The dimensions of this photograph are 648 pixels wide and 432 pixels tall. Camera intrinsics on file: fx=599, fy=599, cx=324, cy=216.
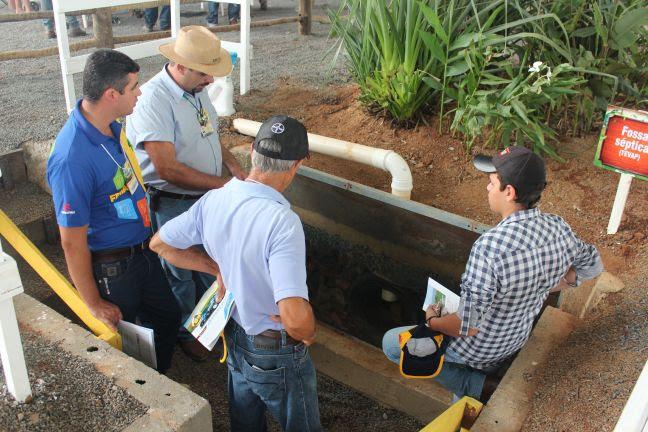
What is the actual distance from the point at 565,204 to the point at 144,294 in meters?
2.40

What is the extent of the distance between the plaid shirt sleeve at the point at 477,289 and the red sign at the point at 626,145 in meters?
1.31

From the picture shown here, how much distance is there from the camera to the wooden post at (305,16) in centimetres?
701

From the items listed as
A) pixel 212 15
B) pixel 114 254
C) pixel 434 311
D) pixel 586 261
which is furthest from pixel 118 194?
pixel 212 15

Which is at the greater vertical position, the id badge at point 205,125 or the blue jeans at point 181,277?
the id badge at point 205,125

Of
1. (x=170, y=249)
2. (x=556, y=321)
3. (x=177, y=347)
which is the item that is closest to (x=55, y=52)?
(x=177, y=347)

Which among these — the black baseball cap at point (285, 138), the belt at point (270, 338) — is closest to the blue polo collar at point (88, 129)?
the black baseball cap at point (285, 138)

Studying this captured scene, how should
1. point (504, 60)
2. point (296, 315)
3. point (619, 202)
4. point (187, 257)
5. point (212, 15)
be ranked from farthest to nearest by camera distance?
point (212, 15), point (504, 60), point (619, 202), point (187, 257), point (296, 315)

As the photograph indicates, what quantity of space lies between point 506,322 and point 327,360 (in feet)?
5.27

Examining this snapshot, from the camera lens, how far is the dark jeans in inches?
99.7

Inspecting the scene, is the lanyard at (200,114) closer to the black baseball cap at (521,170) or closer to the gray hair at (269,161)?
the gray hair at (269,161)

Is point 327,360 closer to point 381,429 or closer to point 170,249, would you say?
point 381,429

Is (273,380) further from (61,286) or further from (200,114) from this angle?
(200,114)

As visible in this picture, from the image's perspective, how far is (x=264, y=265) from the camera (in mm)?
1887

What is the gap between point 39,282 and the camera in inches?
144
